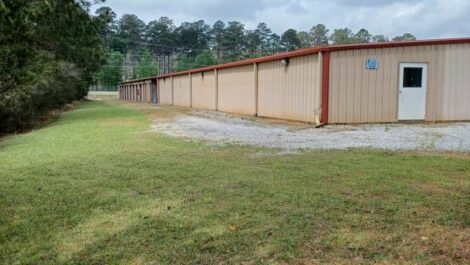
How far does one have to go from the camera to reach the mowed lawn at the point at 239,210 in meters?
3.40

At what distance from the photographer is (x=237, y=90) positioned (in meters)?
21.2

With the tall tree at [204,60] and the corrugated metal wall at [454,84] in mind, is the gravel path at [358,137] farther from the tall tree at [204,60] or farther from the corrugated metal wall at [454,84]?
the tall tree at [204,60]

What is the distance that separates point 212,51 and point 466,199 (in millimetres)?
101596

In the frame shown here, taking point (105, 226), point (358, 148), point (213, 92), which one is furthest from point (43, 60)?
point (105, 226)

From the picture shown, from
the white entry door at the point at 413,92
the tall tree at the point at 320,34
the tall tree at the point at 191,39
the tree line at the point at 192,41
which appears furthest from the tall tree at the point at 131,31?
the white entry door at the point at 413,92

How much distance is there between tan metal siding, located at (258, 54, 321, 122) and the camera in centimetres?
1374

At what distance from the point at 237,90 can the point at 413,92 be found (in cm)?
945

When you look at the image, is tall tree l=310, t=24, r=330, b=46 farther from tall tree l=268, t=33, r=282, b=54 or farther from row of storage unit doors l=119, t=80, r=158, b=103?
row of storage unit doors l=119, t=80, r=158, b=103

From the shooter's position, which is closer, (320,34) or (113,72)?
(113,72)

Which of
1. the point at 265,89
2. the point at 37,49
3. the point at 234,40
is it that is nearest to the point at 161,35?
the point at 234,40

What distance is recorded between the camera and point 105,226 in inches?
160

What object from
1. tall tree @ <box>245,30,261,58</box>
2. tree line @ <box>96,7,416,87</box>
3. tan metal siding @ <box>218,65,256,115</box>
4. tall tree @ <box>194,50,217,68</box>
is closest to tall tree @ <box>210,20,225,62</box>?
tree line @ <box>96,7,416,87</box>

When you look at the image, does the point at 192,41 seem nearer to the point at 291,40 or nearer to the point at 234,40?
the point at 234,40

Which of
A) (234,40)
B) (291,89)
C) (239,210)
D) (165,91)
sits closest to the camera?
(239,210)
